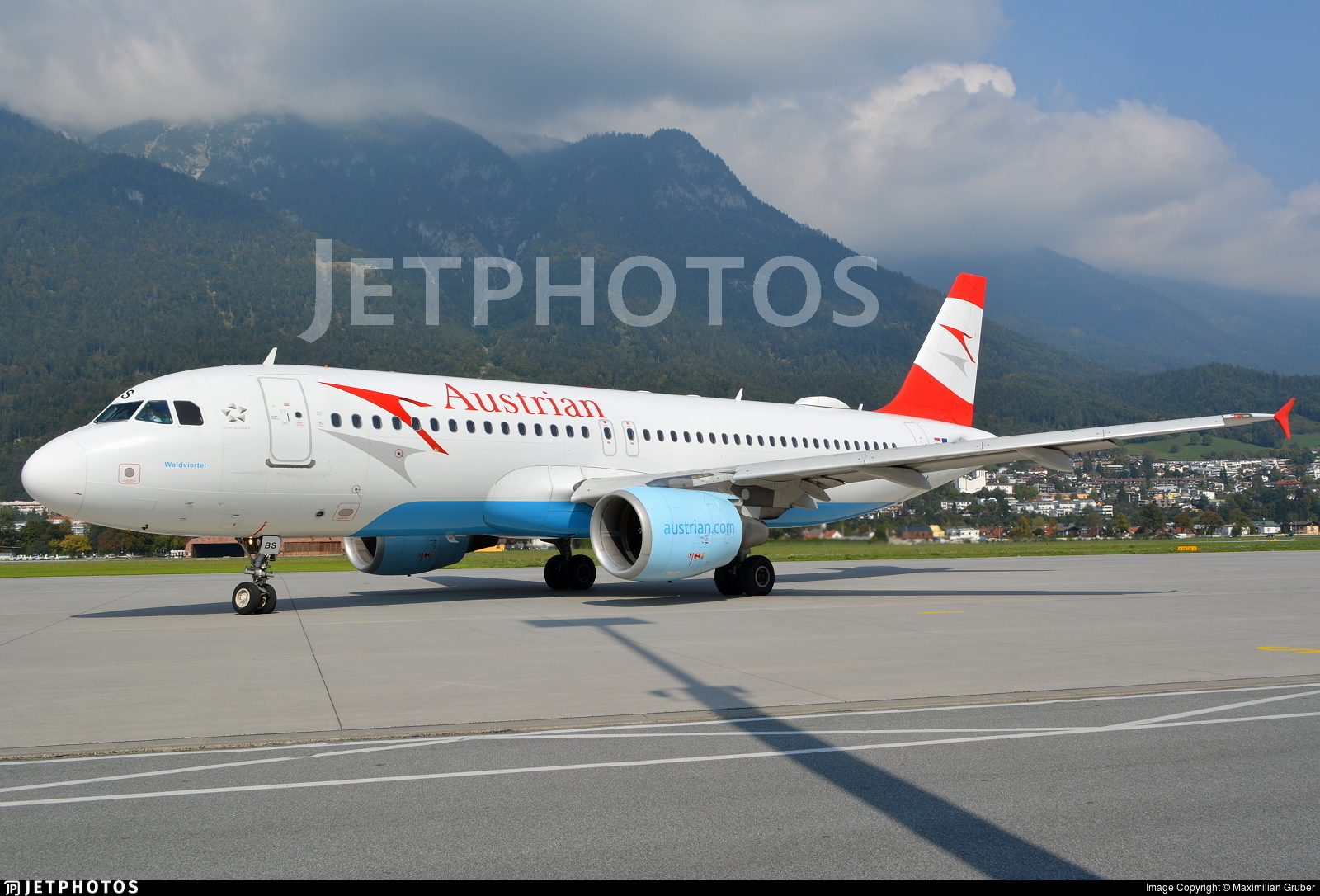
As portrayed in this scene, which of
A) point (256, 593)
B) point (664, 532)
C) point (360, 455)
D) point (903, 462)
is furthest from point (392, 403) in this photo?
point (903, 462)

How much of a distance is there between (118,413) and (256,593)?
3269mm

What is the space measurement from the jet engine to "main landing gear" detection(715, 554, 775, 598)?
93cm

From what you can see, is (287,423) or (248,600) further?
(287,423)

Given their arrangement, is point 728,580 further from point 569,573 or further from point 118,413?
point 118,413

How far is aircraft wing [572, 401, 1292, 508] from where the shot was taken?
1641 centimetres

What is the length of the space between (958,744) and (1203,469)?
12977 cm

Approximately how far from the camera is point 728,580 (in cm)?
1841

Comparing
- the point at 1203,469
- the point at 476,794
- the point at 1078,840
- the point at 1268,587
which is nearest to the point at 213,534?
the point at 476,794

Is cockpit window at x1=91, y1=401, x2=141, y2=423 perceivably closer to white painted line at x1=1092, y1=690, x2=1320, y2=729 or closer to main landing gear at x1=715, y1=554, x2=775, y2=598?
main landing gear at x1=715, y1=554, x2=775, y2=598

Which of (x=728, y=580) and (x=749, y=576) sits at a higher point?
(x=749, y=576)

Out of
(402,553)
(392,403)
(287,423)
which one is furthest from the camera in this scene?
(402,553)

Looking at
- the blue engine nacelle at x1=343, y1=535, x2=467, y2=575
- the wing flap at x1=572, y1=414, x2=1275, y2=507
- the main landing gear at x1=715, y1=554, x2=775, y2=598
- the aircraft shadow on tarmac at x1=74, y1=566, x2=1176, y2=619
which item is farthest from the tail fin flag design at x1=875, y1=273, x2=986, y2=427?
the blue engine nacelle at x1=343, y1=535, x2=467, y2=575
